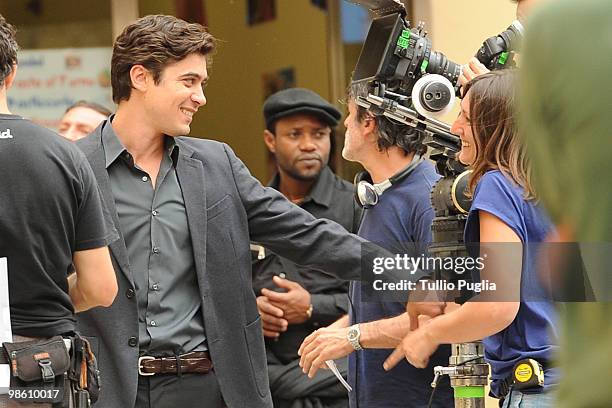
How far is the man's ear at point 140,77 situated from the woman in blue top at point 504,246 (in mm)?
1301

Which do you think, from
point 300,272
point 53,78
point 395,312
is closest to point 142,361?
point 395,312

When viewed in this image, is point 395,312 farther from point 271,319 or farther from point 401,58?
point 271,319

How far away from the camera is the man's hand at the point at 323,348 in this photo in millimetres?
3805

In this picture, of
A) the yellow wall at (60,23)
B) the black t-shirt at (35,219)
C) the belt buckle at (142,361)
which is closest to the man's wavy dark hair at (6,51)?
the black t-shirt at (35,219)

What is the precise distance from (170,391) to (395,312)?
0.78 metres

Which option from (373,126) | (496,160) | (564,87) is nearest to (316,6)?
(373,126)

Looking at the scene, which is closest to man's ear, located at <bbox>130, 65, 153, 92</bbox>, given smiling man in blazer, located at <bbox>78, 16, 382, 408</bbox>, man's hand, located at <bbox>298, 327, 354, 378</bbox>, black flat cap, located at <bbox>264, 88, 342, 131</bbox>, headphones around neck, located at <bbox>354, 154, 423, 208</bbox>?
smiling man in blazer, located at <bbox>78, 16, 382, 408</bbox>

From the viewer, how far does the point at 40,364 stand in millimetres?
3281

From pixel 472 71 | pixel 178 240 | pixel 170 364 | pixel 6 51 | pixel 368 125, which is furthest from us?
pixel 368 125

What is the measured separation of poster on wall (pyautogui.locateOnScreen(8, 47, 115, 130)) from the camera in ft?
23.6

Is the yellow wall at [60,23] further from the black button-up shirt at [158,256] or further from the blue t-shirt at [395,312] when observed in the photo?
the blue t-shirt at [395,312]

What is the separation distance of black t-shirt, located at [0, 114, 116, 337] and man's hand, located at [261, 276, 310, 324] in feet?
6.31

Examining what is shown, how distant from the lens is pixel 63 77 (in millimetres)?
7246

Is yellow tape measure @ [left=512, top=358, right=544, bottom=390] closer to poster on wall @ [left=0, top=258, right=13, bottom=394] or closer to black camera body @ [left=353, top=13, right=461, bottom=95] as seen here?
black camera body @ [left=353, top=13, right=461, bottom=95]
